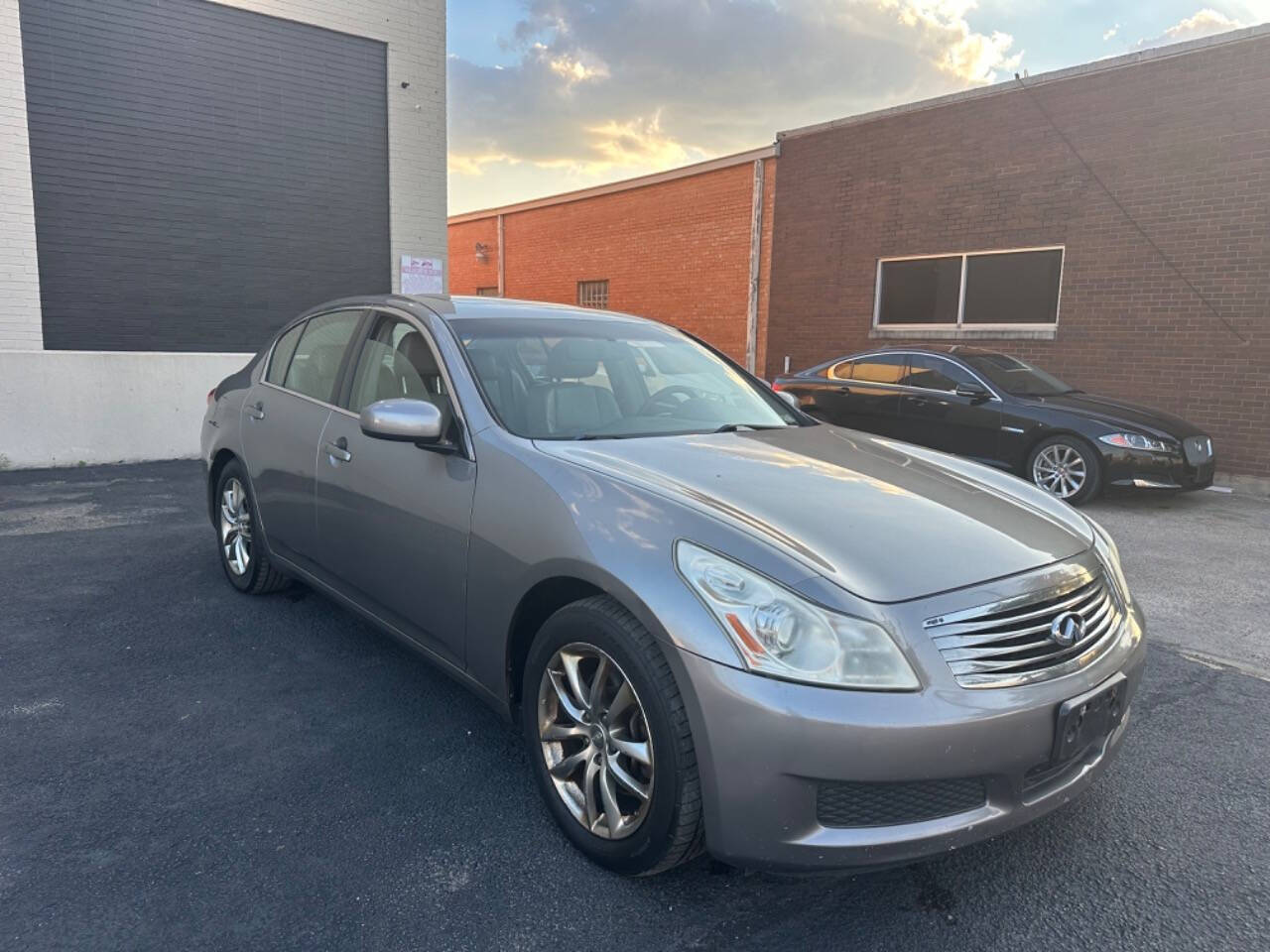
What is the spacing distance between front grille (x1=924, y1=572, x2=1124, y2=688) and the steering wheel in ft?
5.20

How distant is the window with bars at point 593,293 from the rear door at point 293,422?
15.3 meters

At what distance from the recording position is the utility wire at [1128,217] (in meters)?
9.74

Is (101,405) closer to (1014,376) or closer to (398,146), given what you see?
(398,146)

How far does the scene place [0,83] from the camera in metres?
8.47

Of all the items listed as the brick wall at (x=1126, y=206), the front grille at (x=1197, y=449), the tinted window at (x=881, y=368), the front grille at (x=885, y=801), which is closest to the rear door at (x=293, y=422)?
the front grille at (x=885, y=801)

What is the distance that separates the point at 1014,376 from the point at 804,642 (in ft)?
25.9

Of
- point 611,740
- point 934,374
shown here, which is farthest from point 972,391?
point 611,740

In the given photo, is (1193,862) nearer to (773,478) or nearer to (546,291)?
(773,478)

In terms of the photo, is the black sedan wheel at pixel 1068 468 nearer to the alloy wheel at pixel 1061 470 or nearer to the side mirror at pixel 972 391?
the alloy wheel at pixel 1061 470

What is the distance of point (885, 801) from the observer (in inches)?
79.5

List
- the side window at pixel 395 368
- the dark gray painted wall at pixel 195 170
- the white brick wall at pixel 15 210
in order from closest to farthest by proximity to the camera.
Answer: the side window at pixel 395 368 → the white brick wall at pixel 15 210 → the dark gray painted wall at pixel 195 170

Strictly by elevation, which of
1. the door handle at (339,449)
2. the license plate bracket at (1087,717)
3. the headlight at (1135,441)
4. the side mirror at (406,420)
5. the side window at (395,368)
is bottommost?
the license plate bracket at (1087,717)

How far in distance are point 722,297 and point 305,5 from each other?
340 inches

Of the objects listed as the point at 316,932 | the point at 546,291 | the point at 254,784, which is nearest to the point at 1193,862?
the point at 316,932
